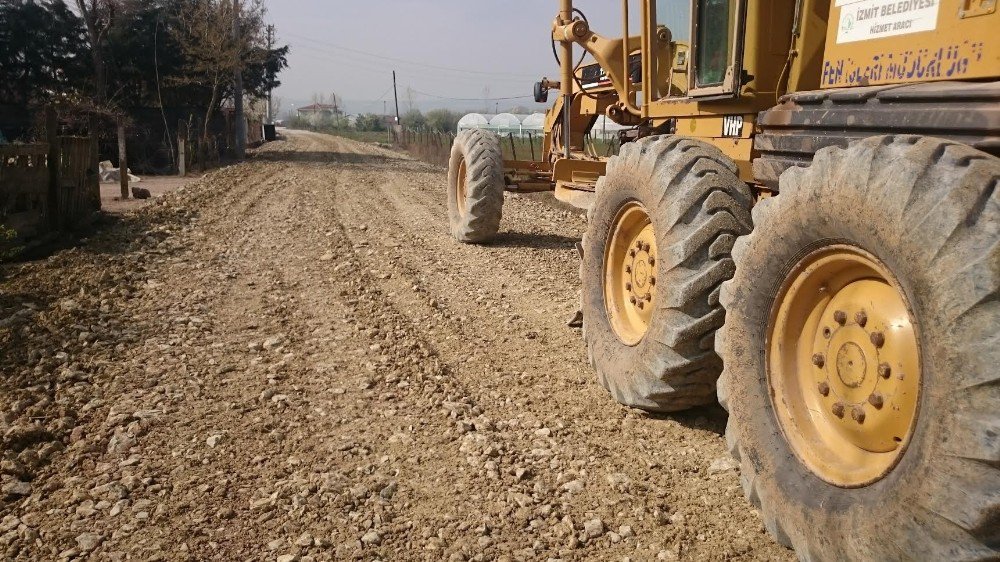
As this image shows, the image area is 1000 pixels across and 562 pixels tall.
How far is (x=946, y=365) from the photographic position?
204 centimetres

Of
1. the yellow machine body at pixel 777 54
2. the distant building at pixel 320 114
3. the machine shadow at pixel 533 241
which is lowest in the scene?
the machine shadow at pixel 533 241

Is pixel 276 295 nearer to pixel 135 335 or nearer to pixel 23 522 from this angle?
pixel 135 335

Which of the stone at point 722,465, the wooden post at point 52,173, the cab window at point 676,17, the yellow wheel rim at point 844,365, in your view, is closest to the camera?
the yellow wheel rim at point 844,365

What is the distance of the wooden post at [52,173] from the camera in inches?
359

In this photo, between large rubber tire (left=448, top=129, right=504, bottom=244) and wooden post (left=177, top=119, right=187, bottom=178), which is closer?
large rubber tire (left=448, top=129, right=504, bottom=244)

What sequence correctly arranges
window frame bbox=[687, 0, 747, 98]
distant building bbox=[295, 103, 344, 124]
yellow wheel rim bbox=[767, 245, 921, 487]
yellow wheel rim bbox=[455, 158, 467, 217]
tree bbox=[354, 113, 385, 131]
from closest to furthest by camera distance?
yellow wheel rim bbox=[767, 245, 921, 487]
window frame bbox=[687, 0, 747, 98]
yellow wheel rim bbox=[455, 158, 467, 217]
tree bbox=[354, 113, 385, 131]
distant building bbox=[295, 103, 344, 124]

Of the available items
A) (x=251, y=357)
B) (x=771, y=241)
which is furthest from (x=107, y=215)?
(x=771, y=241)

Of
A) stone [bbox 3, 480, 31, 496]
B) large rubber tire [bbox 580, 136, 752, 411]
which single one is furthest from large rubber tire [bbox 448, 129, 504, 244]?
stone [bbox 3, 480, 31, 496]

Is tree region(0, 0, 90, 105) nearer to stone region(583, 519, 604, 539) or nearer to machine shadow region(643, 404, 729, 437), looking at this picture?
machine shadow region(643, 404, 729, 437)

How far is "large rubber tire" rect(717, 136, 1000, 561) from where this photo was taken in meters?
1.95

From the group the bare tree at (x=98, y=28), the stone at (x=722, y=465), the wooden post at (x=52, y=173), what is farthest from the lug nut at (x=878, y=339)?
the bare tree at (x=98, y=28)

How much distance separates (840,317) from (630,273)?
6.10ft

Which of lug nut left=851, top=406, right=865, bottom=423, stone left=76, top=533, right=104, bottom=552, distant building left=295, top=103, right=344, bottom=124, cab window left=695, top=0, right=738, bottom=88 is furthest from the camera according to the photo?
distant building left=295, top=103, right=344, bottom=124

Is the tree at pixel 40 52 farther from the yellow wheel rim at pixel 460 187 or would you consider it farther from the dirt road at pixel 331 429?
the dirt road at pixel 331 429
